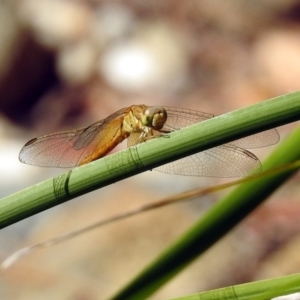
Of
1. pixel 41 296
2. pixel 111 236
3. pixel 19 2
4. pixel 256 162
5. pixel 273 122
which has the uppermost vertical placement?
pixel 19 2

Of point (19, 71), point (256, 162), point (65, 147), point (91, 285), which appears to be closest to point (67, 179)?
point (256, 162)

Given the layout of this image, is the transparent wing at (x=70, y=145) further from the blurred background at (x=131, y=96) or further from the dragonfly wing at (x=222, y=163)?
the blurred background at (x=131, y=96)

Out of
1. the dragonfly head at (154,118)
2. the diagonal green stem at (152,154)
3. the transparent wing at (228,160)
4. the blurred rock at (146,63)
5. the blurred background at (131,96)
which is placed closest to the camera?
the diagonal green stem at (152,154)

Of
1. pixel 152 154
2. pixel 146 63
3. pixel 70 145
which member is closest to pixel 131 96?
pixel 146 63

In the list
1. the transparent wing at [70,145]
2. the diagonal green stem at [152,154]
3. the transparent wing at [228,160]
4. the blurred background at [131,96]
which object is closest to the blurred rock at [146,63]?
the blurred background at [131,96]

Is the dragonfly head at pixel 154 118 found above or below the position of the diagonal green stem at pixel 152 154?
above

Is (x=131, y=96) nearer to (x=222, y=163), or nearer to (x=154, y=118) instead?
(x=154, y=118)

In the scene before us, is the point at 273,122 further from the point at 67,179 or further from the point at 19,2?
the point at 19,2
